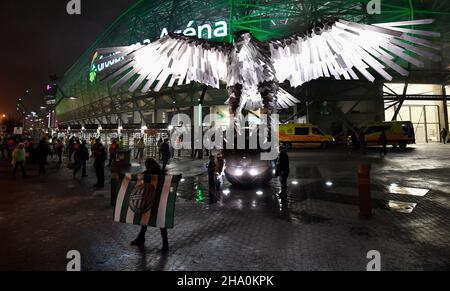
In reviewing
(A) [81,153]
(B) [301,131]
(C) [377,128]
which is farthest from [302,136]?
(A) [81,153]

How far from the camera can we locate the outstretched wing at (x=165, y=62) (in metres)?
4.76

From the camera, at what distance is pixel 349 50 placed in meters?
4.97

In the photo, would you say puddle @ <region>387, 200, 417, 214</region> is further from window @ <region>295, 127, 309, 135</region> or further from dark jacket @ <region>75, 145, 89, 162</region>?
window @ <region>295, 127, 309, 135</region>

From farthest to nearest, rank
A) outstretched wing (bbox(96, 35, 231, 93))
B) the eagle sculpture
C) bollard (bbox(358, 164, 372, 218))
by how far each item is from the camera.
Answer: bollard (bbox(358, 164, 372, 218)) → outstretched wing (bbox(96, 35, 231, 93)) → the eagle sculpture

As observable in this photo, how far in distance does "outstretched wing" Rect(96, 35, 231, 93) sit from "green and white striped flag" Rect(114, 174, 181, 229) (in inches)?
69.1

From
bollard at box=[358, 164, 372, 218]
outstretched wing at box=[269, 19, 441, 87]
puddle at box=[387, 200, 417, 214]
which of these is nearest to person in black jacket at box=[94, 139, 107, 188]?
outstretched wing at box=[269, 19, 441, 87]

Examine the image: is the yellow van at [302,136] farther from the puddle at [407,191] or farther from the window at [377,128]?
the puddle at [407,191]

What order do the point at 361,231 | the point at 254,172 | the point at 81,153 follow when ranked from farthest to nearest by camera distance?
1. the point at 81,153
2. the point at 254,172
3. the point at 361,231

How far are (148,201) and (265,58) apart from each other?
423cm

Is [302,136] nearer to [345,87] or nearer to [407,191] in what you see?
[345,87]

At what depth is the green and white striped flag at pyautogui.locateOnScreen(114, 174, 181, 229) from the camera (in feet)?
13.8
